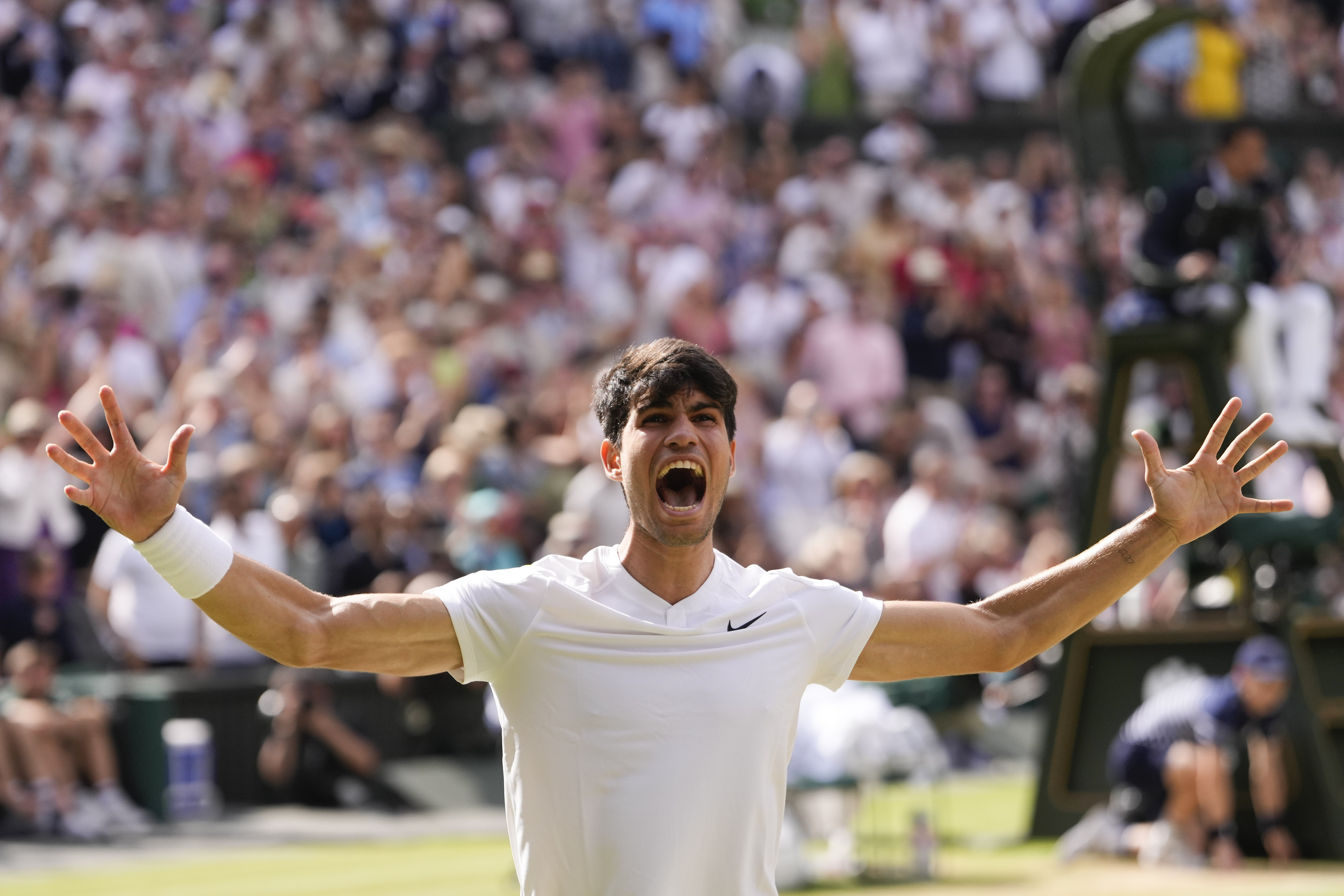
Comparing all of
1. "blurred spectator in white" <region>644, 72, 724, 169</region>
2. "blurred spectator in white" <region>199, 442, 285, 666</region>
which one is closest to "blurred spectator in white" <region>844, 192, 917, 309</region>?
"blurred spectator in white" <region>644, 72, 724, 169</region>

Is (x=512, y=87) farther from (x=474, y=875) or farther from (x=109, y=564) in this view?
(x=474, y=875)

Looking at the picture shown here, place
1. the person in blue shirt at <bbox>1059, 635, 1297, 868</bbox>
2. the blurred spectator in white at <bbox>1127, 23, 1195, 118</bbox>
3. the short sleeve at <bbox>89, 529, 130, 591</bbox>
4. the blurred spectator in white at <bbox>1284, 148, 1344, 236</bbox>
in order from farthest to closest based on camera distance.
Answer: the blurred spectator in white at <bbox>1127, 23, 1195, 118</bbox> → the blurred spectator in white at <bbox>1284, 148, 1344, 236</bbox> → the short sleeve at <bbox>89, 529, 130, 591</bbox> → the person in blue shirt at <bbox>1059, 635, 1297, 868</bbox>

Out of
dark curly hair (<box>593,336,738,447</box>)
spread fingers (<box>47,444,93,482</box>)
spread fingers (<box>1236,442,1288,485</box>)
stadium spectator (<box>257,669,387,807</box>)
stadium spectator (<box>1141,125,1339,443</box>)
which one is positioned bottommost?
stadium spectator (<box>257,669,387,807</box>)

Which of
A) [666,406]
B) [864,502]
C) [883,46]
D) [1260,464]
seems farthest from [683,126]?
Result: [666,406]

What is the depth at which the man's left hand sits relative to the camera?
12.1ft

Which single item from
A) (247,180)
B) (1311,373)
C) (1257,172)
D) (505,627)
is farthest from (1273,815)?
(247,180)

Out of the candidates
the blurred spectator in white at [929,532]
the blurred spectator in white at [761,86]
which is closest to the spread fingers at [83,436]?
the blurred spectator in white at [929,532]

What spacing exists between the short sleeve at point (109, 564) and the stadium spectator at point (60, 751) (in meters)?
0.66

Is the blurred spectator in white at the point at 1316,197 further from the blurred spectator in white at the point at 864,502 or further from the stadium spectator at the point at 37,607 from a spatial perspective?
the stadium spectator at the point at 37,607

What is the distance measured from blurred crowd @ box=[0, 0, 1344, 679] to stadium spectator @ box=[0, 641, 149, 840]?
48cm

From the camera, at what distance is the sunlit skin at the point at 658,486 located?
11.3 feet

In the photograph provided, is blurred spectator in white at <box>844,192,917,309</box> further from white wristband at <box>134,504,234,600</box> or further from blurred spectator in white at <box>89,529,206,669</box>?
white wristband at <box>134,504,234,600</box>

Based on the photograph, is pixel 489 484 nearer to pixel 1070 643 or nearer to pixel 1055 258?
pixel 1070 643

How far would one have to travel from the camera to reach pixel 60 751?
10.8 m
